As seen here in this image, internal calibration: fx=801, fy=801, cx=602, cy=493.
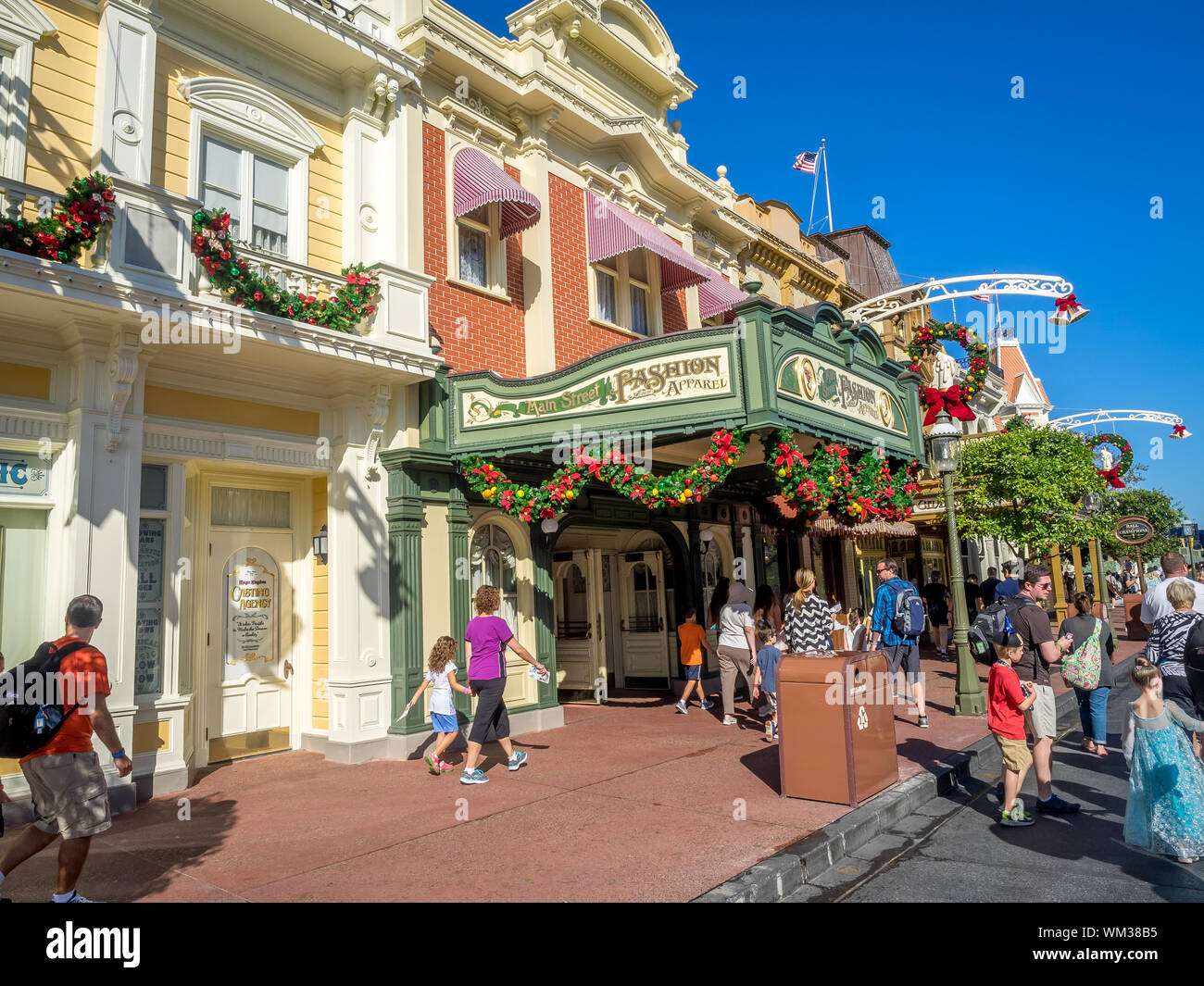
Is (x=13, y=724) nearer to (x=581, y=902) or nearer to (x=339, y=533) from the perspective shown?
(x=581, y=902)

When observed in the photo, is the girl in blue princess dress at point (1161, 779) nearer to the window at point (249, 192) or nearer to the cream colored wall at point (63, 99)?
the window at point (249, 192)

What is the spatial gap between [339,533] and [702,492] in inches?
161

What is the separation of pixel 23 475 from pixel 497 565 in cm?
518

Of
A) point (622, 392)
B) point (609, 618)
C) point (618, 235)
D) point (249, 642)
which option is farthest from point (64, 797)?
point (609, 618)

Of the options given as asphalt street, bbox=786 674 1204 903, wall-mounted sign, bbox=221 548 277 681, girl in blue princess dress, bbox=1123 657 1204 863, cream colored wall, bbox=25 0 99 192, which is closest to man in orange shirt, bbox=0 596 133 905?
asphalt street, bbox=786 674 1204 903

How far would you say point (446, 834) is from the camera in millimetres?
5801

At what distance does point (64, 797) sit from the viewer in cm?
420

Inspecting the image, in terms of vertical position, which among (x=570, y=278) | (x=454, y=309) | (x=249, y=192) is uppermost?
(x=570, y=278)

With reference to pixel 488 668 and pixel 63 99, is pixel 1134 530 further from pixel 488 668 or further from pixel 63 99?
pixel 63 99

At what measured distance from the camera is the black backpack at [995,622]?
6.77 m

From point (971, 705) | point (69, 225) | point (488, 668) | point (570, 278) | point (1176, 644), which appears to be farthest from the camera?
point (570, 278)

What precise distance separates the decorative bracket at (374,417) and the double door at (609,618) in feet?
16.4

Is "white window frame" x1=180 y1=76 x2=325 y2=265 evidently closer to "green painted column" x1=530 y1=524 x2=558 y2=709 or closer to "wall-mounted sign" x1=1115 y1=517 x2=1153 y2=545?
"green painted column" x1=530 y1=524 x2=558 y2=709
